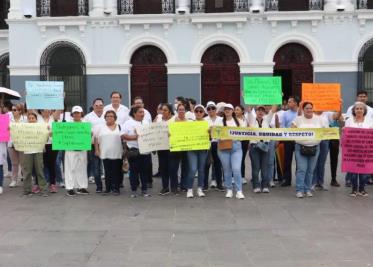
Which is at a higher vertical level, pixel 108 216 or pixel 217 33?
pixel 217 33

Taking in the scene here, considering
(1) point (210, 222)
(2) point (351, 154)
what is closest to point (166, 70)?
(2) point (351, 154)

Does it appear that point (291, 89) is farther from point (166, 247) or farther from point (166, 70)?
point (166, 247)

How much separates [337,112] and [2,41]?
52.5 feet

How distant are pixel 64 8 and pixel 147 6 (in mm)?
3076

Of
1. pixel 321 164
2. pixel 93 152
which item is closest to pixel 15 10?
pixel 93 152

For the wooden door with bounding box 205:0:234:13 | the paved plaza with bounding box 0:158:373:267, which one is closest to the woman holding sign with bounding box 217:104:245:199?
the paved plaza with bounding box 0:158:373:267

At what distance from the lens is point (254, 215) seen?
8.69 metres

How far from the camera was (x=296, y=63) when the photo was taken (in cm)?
1997

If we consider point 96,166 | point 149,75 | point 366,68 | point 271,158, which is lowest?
point 96,166

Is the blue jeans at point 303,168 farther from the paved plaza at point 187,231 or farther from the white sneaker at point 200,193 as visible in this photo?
the white sneaker at point 200,193

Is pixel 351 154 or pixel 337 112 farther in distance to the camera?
pixel 337 112

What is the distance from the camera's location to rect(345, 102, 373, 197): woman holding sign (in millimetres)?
10203

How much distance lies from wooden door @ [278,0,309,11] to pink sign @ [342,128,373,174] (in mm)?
10530

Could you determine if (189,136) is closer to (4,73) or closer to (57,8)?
(57,8)
